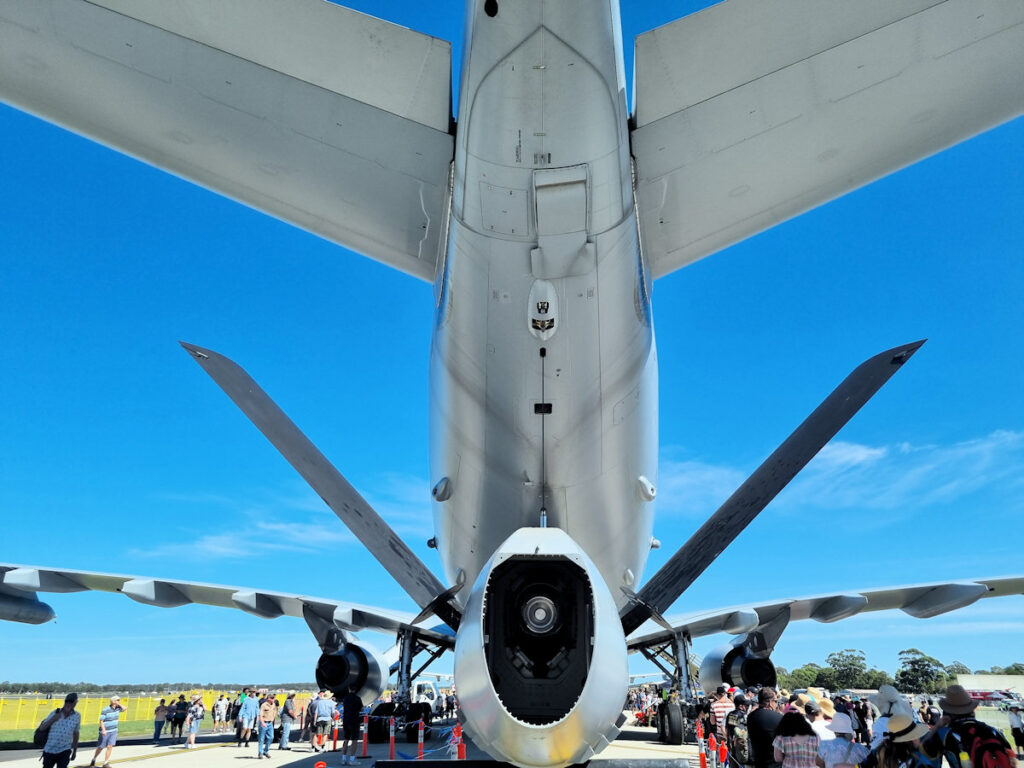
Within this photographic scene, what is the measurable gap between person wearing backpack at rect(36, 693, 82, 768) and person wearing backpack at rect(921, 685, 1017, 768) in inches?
305

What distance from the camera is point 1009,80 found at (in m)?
4.16

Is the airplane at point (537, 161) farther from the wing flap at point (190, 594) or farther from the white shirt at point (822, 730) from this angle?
the wing flap at point (190, 594)

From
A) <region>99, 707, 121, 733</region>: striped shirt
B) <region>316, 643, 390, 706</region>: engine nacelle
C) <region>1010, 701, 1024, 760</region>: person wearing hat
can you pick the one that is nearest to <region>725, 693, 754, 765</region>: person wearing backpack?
<region>316, 643, 390, 706</region>: engine nacelle

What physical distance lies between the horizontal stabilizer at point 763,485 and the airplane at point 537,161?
0.05 metres

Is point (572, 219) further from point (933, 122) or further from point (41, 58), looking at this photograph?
point (41, 58)

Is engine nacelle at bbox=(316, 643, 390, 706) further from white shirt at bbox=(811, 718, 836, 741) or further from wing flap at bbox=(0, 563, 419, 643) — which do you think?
white shirt at bbox=(811, 718, 836, 741)

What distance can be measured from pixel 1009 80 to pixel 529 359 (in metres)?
3.31

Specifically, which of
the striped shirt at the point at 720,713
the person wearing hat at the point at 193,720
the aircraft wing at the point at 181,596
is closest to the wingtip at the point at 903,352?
the striped shirt at the point at 720,713

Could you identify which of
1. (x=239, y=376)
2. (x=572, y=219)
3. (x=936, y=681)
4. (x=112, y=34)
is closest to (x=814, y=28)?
(x=572, y=219)

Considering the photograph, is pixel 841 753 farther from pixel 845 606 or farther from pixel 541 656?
pixel 845 606

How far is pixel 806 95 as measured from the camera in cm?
421

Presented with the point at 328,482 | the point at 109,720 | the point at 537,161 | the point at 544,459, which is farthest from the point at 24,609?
the point at 537,161

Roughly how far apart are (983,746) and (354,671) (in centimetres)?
747

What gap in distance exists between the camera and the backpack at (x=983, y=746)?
2.97 meters
